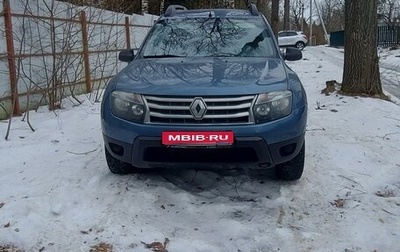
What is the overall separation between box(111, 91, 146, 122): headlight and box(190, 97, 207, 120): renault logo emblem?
1.29 feet

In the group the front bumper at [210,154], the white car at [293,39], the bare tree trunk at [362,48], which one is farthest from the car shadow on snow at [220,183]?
the white car at [293,39]

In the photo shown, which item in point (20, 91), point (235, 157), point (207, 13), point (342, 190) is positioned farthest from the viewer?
point (20, 91)

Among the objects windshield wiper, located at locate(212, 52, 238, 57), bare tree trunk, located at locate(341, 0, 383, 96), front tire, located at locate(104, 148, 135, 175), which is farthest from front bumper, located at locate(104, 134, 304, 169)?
bare tree trunk, located at locate(341, 0, 383, 96)

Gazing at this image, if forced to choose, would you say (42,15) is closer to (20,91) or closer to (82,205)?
(20,91)

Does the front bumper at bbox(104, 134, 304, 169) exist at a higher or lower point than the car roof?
lower

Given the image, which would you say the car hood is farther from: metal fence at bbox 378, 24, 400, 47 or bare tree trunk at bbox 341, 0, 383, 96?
metal fence at bbox 378, 24, 400, 47

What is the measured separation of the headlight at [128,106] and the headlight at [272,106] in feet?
2.90

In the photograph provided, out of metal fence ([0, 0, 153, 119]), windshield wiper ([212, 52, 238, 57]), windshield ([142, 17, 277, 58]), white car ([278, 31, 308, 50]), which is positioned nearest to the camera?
windshield wiper ([212, 52, 238, 57])

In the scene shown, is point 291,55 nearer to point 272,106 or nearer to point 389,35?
point 272,106

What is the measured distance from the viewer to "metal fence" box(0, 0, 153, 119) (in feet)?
22.7

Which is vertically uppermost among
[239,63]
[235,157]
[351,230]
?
[239,63]

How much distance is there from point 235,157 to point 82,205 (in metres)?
1.27

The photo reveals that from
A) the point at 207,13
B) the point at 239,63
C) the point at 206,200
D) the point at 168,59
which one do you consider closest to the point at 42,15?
the point at 207,13

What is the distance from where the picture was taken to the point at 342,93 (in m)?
8.17
